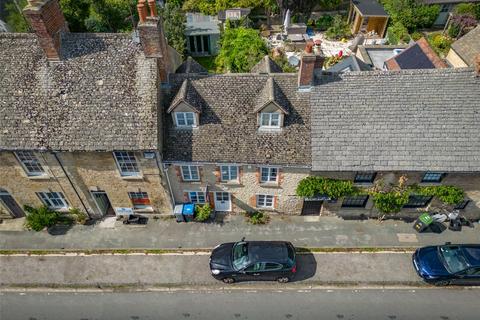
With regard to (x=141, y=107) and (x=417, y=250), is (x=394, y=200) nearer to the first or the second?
(x=417, y=250)

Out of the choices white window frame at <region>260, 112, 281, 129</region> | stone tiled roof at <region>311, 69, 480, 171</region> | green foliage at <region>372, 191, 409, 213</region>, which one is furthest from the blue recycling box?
green foliage at <region>372, 191, 409, 213</region>

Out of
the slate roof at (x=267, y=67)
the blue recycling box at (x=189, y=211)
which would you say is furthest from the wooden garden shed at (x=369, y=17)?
the blue recycling box at (x=189, y=211)

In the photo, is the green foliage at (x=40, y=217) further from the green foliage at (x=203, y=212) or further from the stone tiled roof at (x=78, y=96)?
the green foliage at (x=203, y=212)

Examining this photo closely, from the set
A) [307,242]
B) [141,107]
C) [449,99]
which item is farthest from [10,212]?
[449,99]

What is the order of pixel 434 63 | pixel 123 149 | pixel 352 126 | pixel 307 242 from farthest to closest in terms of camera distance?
pixel 434 63
pixel 307 242
pixel 352 126
pixel 123 149

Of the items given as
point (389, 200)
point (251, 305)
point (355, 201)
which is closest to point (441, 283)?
point (389, 200)
